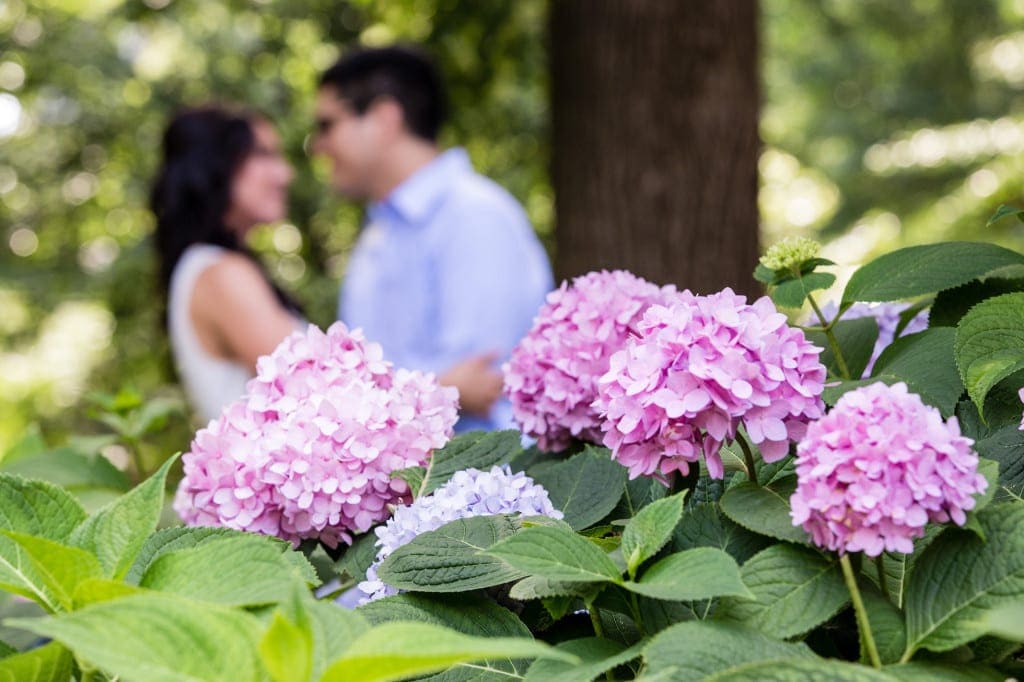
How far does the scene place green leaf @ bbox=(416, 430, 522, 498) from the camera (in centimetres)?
114

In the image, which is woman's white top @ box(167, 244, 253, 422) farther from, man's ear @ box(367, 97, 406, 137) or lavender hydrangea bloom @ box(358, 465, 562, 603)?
lavender hydrangea bloom @ box(358, 465, 562, 603)

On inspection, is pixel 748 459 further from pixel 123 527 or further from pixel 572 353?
pixel 123 527

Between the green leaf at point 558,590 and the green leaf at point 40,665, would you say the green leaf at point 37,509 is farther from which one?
the green leaf at point 558,590

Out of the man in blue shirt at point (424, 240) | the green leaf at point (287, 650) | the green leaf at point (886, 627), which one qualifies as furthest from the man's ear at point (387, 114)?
the green leaf at point (287, 650)

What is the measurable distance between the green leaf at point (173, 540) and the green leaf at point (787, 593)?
0.45 metres

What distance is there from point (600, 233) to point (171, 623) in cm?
371

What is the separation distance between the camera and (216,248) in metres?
4.89

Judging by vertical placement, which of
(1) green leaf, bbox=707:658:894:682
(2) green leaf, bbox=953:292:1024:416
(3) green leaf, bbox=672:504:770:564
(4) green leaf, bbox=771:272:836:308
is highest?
(4) green leaf, bbox=771:272:836:308

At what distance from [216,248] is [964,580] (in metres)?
4.46

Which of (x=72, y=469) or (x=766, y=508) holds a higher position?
(x=766, y=508)

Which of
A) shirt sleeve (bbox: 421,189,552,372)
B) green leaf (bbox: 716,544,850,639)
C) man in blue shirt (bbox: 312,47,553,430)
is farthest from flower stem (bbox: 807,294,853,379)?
shirt sleeve (bbox: 421,189,552,372)

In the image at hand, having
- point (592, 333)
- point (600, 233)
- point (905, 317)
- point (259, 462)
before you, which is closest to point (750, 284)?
point (600, 233)

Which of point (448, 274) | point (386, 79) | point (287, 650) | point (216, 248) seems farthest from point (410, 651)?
point (216, 248)

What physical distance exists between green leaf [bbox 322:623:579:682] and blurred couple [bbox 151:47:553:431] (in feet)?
11.1
